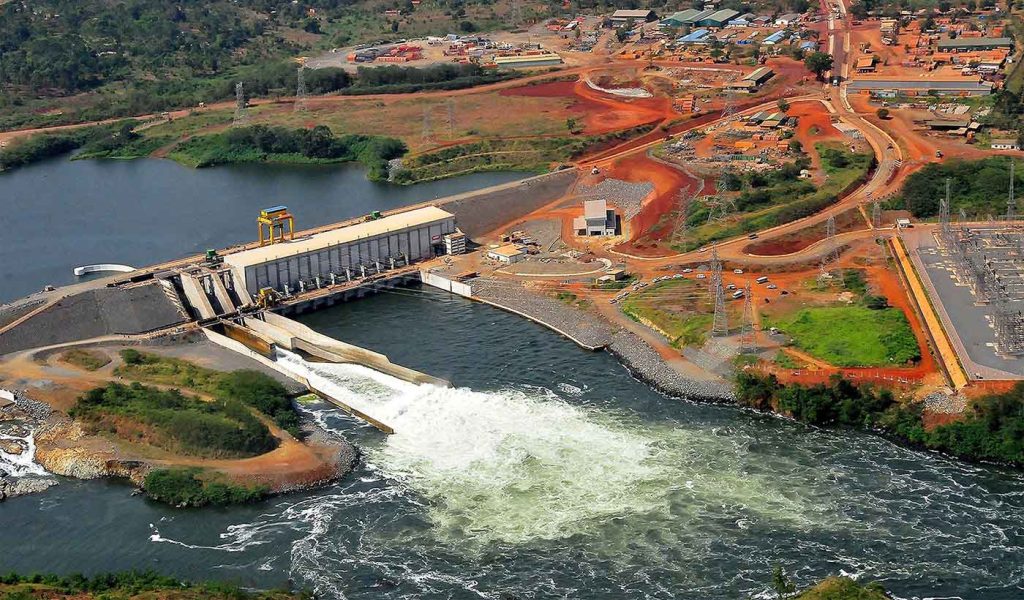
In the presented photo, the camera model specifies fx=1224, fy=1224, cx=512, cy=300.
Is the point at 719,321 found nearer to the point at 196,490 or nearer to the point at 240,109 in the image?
the point at 196,490

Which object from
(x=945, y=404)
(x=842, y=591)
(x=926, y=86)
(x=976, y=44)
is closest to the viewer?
(x=842, y=591)

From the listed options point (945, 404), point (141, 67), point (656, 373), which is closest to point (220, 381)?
point (656, 373)

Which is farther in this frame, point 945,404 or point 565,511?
point 945,404

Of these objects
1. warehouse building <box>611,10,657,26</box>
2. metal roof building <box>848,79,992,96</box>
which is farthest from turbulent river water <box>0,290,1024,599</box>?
warehouse building <box>611,10,657,26</box>

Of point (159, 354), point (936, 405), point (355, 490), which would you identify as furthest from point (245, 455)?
point (936, 405)

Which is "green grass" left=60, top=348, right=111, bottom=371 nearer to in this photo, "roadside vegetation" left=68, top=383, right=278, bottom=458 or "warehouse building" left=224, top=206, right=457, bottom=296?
"roadside vegetation" left=68, top=383, right=278, bottom=458

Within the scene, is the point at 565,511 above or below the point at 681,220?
below
